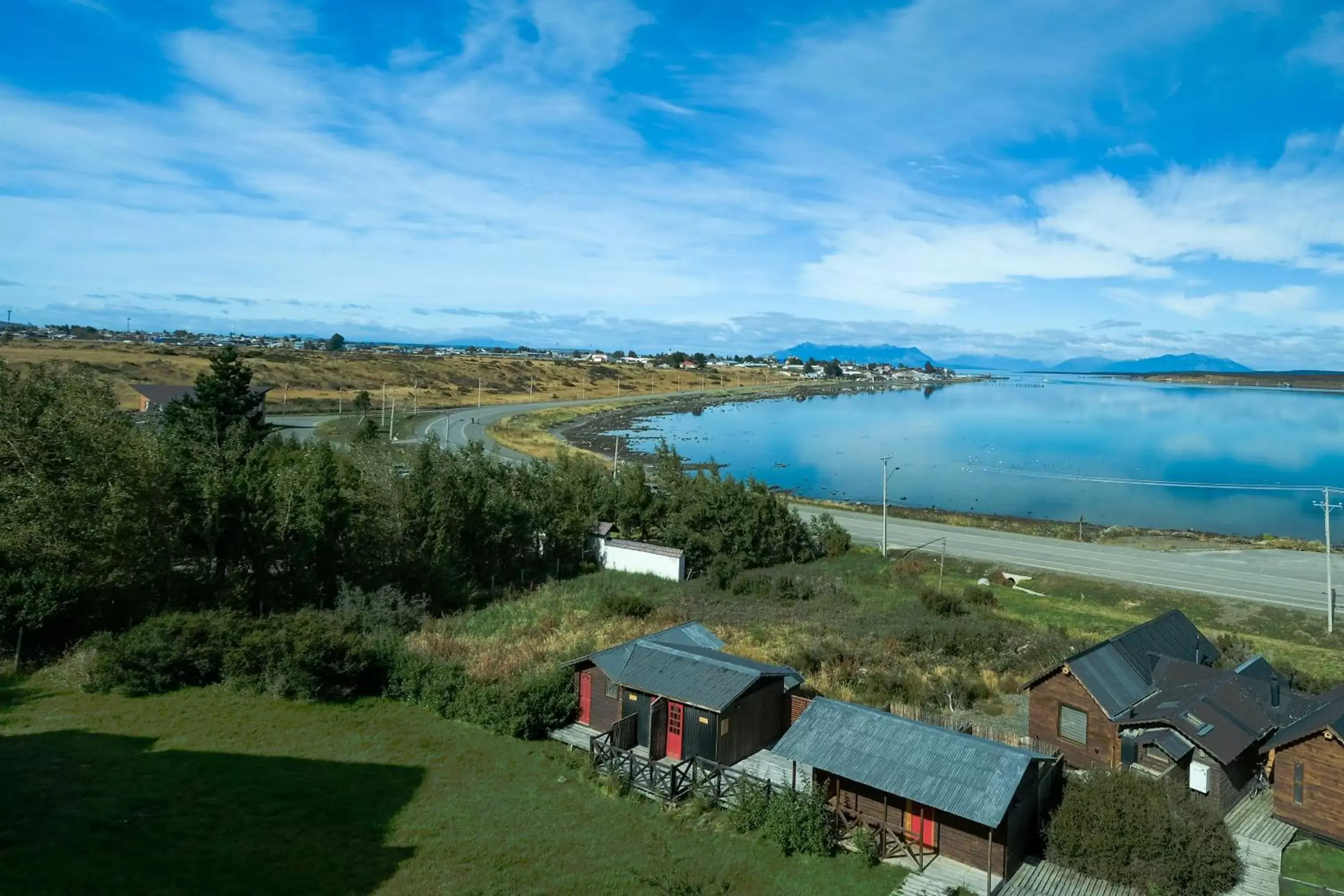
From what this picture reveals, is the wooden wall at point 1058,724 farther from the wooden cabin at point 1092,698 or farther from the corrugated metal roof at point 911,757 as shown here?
the corrugated metal roof at point 911,757

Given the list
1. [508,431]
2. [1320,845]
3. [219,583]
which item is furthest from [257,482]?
[508,431]

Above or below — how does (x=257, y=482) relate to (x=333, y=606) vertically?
above

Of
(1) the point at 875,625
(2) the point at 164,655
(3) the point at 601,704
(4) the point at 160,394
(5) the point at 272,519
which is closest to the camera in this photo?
(3) the point at 601,704

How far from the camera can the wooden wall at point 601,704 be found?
1902 cm

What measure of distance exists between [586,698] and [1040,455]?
8065 centimetres

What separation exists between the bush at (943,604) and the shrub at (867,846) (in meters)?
15.8

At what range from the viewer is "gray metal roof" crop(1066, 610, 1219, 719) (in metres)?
17.6

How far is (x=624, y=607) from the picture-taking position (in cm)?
2873

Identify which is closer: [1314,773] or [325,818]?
[1314,773]

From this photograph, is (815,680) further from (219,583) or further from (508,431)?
(508,431)

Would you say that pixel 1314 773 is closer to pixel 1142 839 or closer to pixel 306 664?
pixel 1142 839

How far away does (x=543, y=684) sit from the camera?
1973 centimetres

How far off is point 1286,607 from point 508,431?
192 feet

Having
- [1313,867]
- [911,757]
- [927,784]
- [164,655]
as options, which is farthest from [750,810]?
[164,655]
